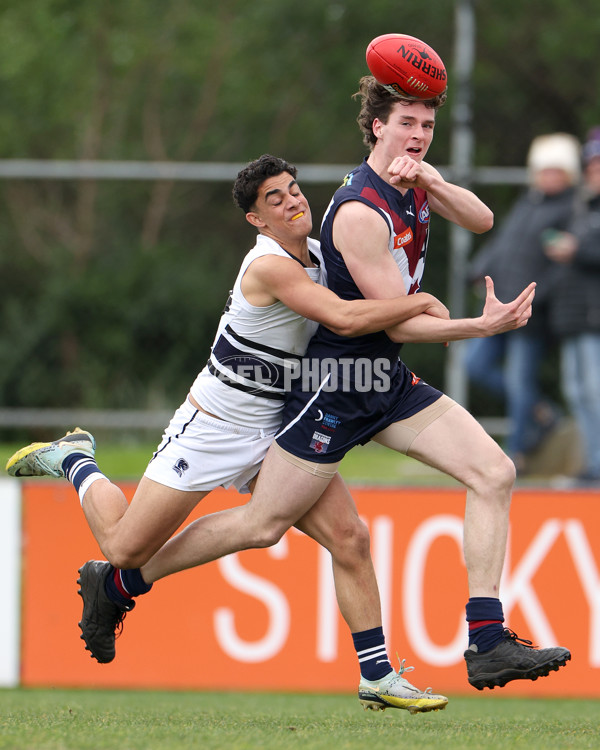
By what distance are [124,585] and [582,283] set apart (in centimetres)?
416

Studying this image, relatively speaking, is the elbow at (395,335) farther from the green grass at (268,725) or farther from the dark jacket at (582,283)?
the dark jacket at (582,283)

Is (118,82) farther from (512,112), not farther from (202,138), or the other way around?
(512,112)

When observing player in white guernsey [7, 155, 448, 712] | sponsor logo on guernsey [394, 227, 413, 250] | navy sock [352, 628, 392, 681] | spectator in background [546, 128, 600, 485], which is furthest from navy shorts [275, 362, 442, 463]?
spectator in background [546, 128, 600, 485]

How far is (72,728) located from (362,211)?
83.0 inches

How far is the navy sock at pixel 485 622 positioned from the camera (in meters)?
4.61

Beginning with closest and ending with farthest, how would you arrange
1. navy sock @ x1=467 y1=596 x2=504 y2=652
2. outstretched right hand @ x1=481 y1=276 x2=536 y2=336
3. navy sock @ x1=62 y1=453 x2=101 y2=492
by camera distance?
outstretched right hand @ x1=481 y1=276 x2=536 y2=336 < navy sock @ x1=467 y1=596 x2=504 y2=652 < navy sock @ x1=62 y1=453 x2=101 y2=492

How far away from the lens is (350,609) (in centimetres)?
504

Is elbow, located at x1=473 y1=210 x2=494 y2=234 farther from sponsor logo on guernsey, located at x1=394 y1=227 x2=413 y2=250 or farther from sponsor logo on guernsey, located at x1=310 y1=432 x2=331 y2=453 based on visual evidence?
sponsor logo on guernsey, located at x1=310 y1=432 x2=331 y2=453

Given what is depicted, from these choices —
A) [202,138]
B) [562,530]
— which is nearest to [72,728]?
[562,530]

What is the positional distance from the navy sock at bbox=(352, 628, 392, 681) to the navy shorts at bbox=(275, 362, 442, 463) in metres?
0.81

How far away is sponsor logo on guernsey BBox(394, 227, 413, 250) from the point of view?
4629mm

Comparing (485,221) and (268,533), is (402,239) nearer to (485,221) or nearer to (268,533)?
(485,221)

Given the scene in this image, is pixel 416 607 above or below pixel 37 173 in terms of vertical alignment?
below

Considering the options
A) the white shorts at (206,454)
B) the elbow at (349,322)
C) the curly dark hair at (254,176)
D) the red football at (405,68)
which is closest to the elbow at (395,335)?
the elbow at (349,322)
